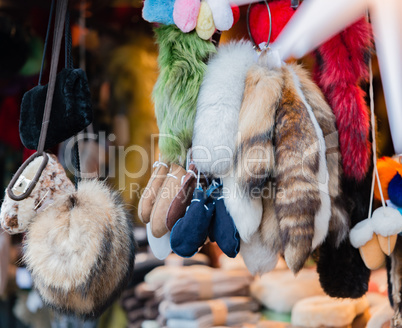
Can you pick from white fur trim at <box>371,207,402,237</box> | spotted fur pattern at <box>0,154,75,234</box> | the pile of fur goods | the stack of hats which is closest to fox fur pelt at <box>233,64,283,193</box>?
the pile of fur goods

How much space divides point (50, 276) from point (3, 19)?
114cm

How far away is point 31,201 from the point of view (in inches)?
38.9

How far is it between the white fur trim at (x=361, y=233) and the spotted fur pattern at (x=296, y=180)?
0.26 metres

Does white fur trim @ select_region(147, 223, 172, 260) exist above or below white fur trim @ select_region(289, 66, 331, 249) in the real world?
below

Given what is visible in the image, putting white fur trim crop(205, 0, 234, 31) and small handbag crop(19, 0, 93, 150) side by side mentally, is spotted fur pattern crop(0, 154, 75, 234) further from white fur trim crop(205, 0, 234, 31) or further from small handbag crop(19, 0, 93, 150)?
white fur trim crop(205, 0, 234, 31)

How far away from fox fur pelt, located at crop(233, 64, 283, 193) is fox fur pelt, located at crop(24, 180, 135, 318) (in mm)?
359

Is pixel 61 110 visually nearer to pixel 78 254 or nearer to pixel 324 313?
pixel 78 254

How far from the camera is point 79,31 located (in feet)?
5.75

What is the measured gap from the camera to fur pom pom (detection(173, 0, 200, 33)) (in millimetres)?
1000

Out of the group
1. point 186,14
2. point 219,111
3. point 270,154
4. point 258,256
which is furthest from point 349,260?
point 186,14

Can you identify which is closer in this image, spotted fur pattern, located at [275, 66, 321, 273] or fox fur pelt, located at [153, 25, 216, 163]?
spotted fur pattern, located at [275, 66, 321, 273]

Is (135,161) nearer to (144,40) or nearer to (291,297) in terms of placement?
(144,40)

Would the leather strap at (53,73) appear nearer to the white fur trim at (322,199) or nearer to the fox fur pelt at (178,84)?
the fox fur pelt at (178,84)

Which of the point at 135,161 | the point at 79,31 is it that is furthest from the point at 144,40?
the point at 135,161
